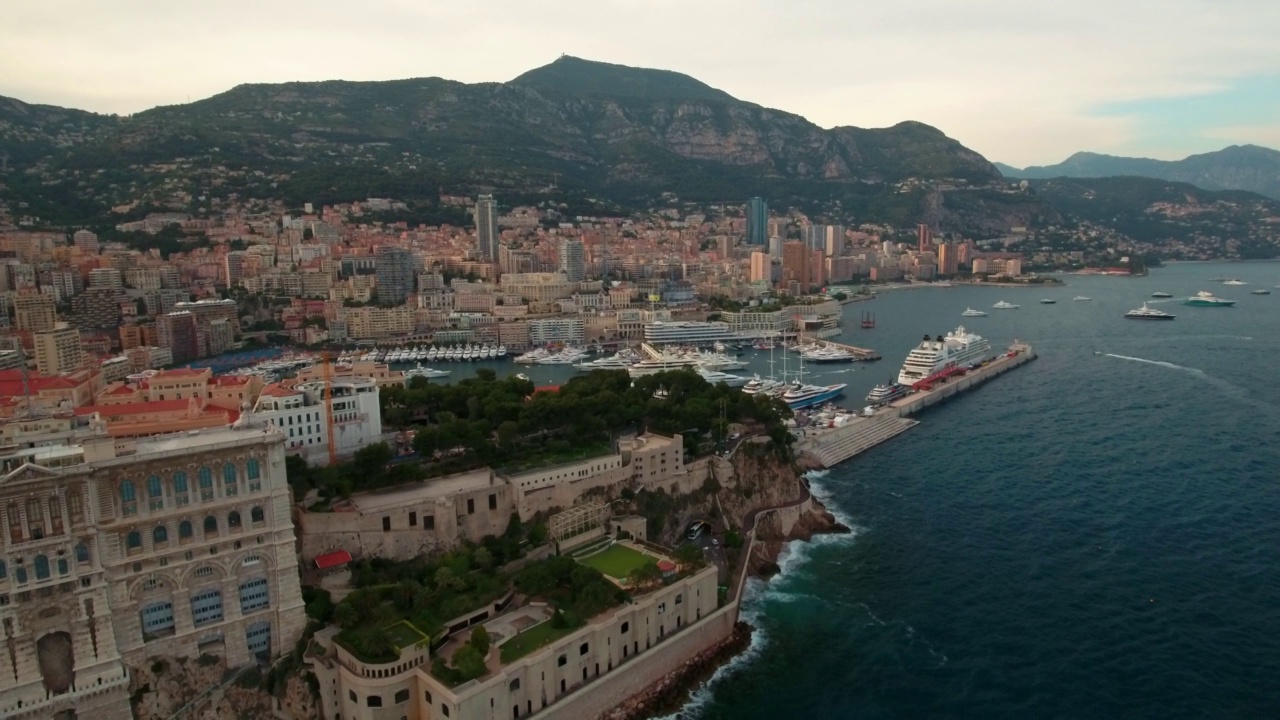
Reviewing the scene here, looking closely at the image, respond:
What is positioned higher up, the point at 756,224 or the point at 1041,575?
the point at 756,224

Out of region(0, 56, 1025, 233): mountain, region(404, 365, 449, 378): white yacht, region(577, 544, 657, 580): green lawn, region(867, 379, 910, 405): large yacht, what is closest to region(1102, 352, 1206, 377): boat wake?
region(867, 379, 910, 405): large yacht

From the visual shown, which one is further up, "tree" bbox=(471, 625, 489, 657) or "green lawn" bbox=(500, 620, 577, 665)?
"tree" bbox=(471, 625, 489, 657)

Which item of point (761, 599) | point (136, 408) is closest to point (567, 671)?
point (761, 599)

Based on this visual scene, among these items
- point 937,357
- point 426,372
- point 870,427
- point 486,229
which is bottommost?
point 426,372

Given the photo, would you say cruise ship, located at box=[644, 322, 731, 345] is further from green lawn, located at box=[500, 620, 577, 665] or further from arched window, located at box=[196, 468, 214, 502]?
arched window, located at box=[196, 468, 214, 502]

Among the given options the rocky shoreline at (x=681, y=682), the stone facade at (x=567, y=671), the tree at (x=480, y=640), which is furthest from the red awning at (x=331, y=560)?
the rocky shoreline at (x=681, y=682)

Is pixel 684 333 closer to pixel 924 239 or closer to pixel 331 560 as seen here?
pixel 331 560

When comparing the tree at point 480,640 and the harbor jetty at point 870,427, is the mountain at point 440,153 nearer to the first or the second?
the harbor jetty at point 870,427
